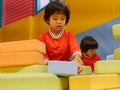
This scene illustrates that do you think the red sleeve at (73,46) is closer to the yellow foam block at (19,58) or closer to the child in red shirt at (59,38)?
the child in red shirt at (59,38)

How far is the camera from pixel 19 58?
650 mm

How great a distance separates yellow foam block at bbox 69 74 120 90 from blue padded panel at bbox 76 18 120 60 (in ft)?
2.45

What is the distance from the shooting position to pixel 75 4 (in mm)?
1695

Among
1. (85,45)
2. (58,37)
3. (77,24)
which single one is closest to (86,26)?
(77,24)

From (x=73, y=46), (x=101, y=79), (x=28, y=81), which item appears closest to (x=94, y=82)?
(x=101, y=79)

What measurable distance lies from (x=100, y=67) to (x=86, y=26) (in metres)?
0.96

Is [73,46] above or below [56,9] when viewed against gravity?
below

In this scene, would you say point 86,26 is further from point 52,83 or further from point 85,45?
point 52,83

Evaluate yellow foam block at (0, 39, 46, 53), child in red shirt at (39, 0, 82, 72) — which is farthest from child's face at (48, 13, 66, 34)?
yellow foam block at (0, 39, 46, 53)

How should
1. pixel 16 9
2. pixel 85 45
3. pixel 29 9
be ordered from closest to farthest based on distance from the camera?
1. pixel 85 45
2. pixel 29 9
3. pixel 16 9

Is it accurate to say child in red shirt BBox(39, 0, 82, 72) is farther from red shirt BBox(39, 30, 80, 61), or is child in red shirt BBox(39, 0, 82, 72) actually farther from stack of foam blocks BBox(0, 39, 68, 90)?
stack of foam blocks BBox(0, 39, 68, 90)

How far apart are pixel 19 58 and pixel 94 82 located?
8.0 inches

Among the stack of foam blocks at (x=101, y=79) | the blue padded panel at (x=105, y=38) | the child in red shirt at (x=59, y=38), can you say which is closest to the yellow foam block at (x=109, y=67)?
the stack of foam blocks at (x=101, y=79)

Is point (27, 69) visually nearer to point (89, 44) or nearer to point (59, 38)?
point (59, 38)
